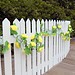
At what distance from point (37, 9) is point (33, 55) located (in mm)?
2874

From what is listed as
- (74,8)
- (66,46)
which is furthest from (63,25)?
(74,8)

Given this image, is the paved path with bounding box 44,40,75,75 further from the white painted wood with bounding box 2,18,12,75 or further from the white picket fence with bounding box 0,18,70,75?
the white painted wood with bounding box 2,18,12,75

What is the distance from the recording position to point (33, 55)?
3.59 m

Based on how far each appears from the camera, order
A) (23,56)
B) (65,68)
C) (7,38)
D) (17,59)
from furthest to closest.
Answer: (65,68) → (23,56) → (17,59) → (7,38)

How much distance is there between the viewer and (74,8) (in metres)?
8.12

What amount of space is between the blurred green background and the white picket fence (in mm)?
1168

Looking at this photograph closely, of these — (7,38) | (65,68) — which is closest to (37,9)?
(65,68)

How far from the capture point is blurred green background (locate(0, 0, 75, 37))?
17.1ft

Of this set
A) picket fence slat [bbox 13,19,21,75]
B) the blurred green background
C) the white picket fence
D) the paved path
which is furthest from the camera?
→ the blurred green background

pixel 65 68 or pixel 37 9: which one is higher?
pixel 37 9

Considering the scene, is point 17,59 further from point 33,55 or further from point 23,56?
point 33,55

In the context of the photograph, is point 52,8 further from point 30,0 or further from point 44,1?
point 30,0

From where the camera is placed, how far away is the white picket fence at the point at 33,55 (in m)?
2.92

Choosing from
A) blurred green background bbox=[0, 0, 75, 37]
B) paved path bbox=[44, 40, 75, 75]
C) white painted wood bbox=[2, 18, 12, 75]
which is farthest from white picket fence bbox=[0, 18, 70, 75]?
blurred green background bbox=[0, 0, 75, 37]
